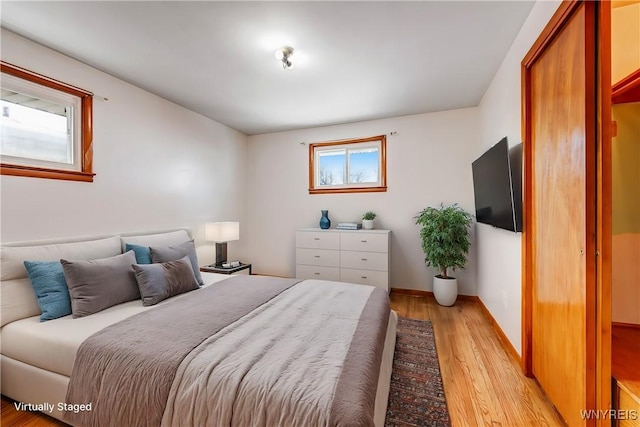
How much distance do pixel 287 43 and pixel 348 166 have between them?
233cm

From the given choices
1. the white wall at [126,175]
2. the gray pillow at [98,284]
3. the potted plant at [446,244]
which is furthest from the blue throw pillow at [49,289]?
the potted plant at [446,244]

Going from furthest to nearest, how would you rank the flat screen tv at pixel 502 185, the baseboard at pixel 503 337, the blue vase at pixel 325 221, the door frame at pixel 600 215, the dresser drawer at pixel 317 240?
the blue vase at pixel 325 221, the dresser drawer at pixel 317 240, the baseboard at pixel 503 337, the flat screen tv at pixel 502 185, the door frame at pixel 600 215

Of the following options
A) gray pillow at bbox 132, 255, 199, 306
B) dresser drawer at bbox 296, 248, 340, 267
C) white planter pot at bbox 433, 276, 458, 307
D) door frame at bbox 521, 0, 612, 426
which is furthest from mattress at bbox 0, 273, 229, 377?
white planter pot at bbox 433, 276, 458, 307

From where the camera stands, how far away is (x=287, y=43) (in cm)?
210

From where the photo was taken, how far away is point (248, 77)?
2645mm

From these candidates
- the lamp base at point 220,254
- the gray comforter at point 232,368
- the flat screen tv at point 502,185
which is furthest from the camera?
the lamp base at point 220,254

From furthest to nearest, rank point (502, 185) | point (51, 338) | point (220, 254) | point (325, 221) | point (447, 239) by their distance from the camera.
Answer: point (325, 221)
point (220, 254)
point (447, 239)
point (502, 185)
point (51, 338)

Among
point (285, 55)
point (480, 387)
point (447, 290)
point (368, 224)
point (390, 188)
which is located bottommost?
point (480, 387)

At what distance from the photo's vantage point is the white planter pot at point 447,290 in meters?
3.26

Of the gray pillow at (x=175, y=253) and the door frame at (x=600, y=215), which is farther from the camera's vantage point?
the gray pillow at (x=175, y=253)

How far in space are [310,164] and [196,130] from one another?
1.78 meters

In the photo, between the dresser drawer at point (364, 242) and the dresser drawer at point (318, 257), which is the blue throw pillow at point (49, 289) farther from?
the dresser drawer at point (364, 242)

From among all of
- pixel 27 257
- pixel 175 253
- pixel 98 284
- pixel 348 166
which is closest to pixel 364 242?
pixel 348 166

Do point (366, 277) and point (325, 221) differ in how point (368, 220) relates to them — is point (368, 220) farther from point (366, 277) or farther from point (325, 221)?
point (366, 277)
